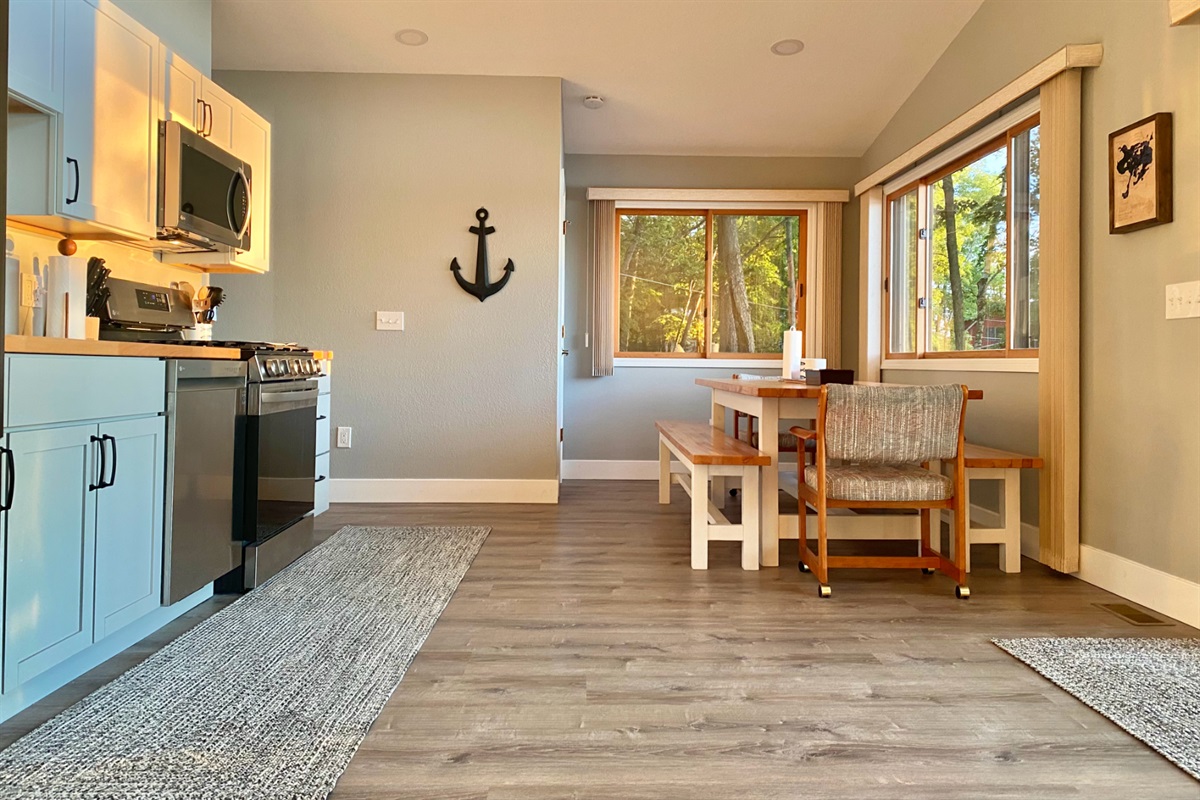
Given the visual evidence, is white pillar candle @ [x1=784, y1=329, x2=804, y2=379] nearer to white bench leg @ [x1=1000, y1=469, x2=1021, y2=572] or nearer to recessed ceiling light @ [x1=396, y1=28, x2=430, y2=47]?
white bench leg @ [x1=1000, y1=469, x2=1021, y2=572]

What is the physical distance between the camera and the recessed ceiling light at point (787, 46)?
414 centimetres

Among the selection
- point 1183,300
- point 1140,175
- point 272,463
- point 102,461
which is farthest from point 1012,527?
point 102,461

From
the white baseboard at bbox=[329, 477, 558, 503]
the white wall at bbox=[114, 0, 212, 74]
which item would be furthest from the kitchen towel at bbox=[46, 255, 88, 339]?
the white baseboard at bbox=[329, 477, 558, 503]

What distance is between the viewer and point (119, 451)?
199 centimetres

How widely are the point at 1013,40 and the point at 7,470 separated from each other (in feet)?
13.9

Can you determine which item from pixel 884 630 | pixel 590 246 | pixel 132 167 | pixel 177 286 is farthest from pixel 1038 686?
pixel 590 246

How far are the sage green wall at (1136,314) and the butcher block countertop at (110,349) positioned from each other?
10.8 ft

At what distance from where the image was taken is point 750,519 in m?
3.12

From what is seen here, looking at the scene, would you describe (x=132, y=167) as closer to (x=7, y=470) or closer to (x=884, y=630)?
(x=7, y=470)

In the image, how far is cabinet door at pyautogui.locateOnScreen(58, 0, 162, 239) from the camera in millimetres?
2344

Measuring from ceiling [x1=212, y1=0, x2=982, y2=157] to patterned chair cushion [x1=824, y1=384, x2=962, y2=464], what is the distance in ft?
7.73

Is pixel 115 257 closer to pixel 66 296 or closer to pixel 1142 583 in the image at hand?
pixel 66 296

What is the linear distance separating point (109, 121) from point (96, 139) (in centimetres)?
11

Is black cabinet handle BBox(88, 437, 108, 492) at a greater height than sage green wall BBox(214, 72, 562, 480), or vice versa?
sage green wall BBox(214, 72, 562, 480)
